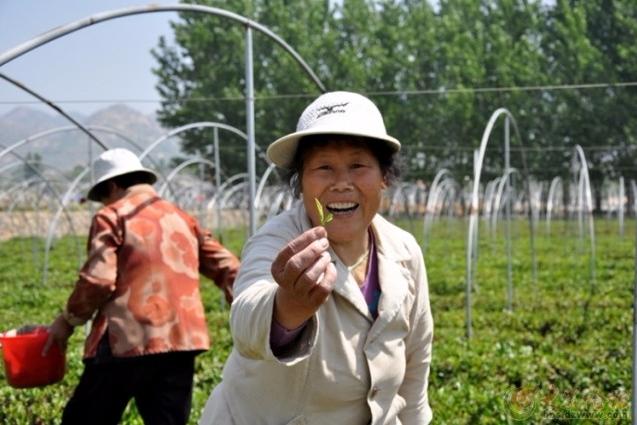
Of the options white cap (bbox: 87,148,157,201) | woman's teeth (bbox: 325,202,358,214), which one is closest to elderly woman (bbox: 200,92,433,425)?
woman's teeth (bbox: 325,202,358,214)

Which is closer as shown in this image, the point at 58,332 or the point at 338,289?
the point at 338,289

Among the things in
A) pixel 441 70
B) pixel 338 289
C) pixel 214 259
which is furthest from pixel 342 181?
pixel 441 70

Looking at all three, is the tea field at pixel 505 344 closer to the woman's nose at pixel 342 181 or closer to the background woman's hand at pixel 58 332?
the woman's nose at pixel 342 181

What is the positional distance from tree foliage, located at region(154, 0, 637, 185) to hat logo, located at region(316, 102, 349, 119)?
34.1 meters

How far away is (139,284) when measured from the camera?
3475mm

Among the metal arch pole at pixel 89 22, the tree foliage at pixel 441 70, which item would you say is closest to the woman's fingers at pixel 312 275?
the metal arch pole at pixel 89 22

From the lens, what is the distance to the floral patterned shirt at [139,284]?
3393 millimetres

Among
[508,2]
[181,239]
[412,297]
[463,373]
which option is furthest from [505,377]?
[508,2]

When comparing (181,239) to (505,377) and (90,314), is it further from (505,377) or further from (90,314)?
(505,377)

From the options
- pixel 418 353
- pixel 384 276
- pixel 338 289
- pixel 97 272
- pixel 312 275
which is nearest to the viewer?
pixel 312 275

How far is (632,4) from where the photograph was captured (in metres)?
36.8

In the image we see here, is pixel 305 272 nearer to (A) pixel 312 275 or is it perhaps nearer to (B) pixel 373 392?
(A) pixel 312 275

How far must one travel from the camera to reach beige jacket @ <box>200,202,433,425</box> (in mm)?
1842

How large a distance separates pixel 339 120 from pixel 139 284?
187 centimetres
